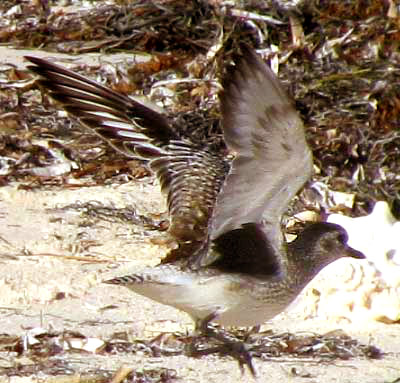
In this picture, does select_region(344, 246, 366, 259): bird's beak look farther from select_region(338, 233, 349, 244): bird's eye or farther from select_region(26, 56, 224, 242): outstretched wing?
select_region(26, 56, 224, 242): outstretched wing

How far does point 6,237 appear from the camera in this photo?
690cm

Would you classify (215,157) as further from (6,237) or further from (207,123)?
(207,123)

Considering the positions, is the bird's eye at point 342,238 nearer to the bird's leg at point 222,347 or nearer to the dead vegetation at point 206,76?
the bird's leg at point 222,347

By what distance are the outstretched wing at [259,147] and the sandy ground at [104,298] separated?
56 centimetres

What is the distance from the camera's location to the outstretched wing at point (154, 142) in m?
5.87

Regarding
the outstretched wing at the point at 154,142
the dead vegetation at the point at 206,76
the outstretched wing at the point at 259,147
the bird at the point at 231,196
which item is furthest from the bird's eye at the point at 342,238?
the dead vegetation at the point at 206,76

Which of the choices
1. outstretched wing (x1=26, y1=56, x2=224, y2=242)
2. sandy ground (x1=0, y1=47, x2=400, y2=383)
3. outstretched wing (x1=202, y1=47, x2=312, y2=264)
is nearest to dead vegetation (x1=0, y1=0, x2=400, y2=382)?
sandy ground (x1=0, y1=47, x2=400, y2=383)

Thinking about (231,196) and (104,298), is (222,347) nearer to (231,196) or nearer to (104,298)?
(231,196)

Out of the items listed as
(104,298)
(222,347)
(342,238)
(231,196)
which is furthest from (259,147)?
(104,298)

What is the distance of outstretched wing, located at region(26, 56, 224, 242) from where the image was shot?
19.2 feet

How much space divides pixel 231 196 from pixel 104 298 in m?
1.14

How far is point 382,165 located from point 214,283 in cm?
223

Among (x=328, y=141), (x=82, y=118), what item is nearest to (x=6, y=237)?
(x=82, y=118)

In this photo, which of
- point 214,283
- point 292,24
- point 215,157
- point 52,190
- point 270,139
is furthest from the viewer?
point 292,24
